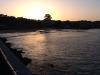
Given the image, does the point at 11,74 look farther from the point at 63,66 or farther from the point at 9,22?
the point at 9,22

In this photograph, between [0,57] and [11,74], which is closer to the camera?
[11,74]

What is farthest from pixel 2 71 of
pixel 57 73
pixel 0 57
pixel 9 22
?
pixel 9 22

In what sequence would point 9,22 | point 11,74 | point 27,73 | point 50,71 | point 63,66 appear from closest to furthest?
point 11,74 → point 27,73 → point 50,71 → point 63,66 → point 9,22

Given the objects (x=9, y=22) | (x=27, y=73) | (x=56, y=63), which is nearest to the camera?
(x=27, y=73)

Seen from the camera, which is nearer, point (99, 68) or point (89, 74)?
point (89, 74)

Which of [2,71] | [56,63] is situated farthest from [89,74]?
[2,71]

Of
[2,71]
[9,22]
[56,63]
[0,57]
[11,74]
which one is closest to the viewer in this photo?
[11,74]

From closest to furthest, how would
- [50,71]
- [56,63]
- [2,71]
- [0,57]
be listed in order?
[2,71], [0,57], [50,71], [56,63]

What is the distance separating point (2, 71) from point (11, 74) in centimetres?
139

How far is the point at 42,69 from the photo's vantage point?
25.6 metres

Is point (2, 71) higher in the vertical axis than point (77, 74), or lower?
higher

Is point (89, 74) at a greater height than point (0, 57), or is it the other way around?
point (0, 57)

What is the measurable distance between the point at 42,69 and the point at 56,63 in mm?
4055

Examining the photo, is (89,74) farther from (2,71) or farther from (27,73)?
(2,71)
